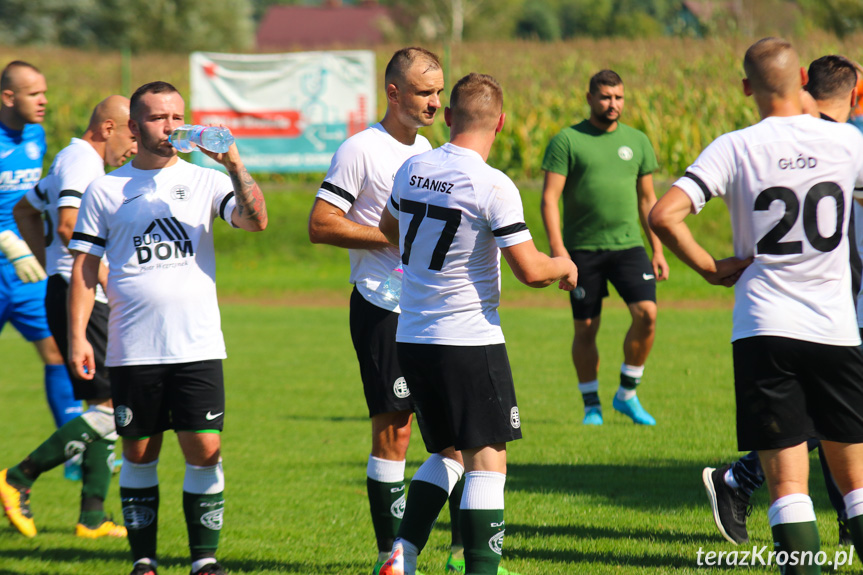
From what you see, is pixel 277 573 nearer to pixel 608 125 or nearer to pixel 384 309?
pixel 384 309

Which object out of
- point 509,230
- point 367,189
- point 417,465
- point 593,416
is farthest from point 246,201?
point 593,416

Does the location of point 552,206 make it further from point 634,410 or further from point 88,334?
point 88,334

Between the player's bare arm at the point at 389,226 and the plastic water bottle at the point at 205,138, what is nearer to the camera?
the plastic water bottle at the point at 205,138

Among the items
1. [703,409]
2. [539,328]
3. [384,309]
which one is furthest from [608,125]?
[539,328]

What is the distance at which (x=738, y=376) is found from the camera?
151 inches

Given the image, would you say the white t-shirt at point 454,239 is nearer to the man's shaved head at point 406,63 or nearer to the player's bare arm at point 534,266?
the player's bare arm at point 534,266

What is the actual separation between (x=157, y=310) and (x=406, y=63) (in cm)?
162

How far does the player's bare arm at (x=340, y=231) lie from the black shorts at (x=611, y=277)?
379cm

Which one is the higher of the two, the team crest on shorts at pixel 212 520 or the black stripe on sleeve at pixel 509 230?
the black stripe on sleeve at pixel 509 230

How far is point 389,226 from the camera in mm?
4383

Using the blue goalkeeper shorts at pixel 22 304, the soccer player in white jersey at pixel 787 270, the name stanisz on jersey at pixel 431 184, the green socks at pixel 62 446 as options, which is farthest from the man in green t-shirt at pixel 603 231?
the soccer player in white jersey at pixel 787 270

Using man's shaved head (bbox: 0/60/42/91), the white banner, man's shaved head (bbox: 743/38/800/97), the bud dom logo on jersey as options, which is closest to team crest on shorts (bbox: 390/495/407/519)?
the bud dom logo on jersey

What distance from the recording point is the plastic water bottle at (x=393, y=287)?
468 cm

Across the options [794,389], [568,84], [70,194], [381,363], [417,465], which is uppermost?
[568,84]
